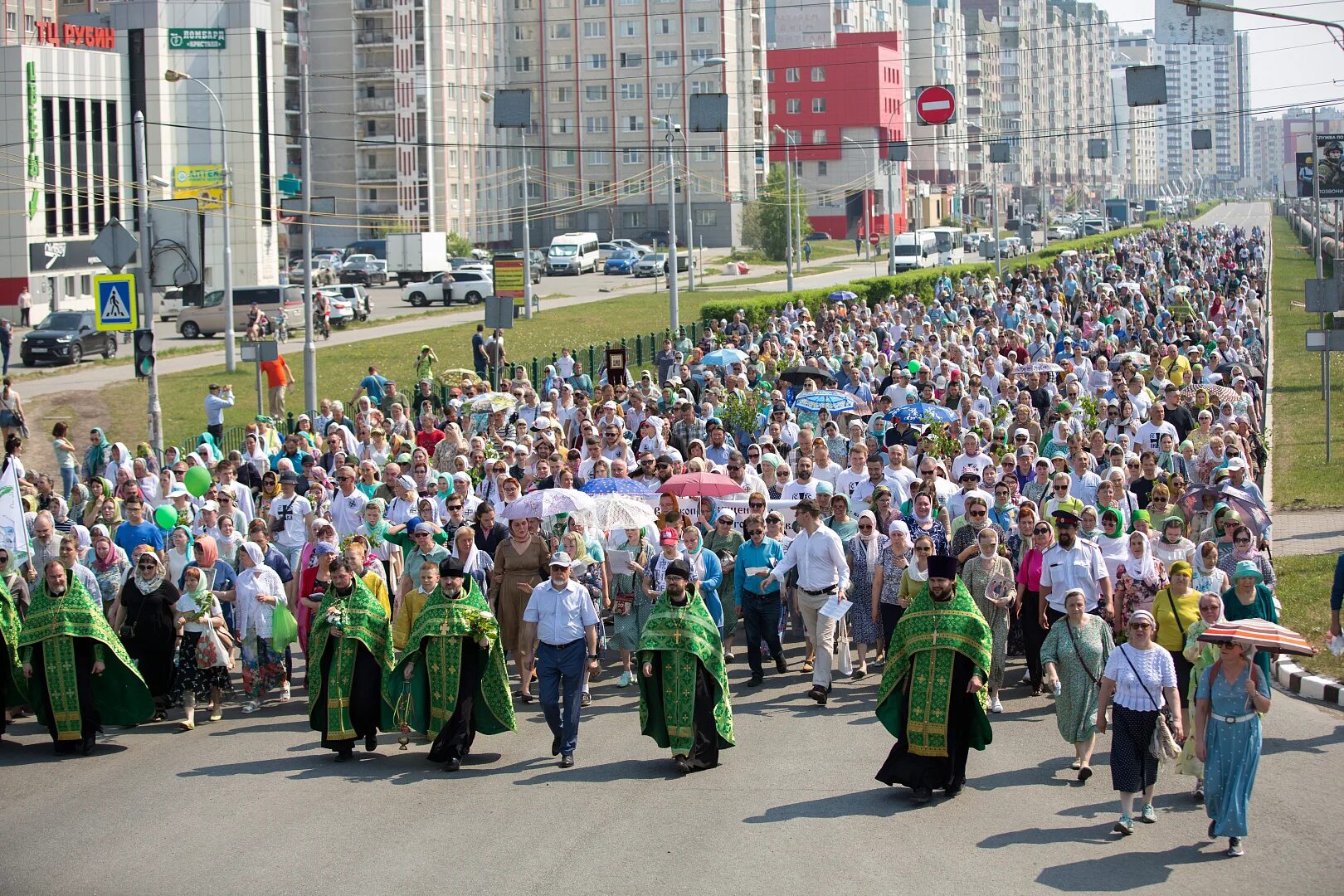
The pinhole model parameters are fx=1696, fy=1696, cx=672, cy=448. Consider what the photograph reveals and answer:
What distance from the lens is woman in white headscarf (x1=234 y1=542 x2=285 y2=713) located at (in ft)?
45.0

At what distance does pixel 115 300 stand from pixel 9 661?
884 cm

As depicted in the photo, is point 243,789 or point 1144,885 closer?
point 1144,885

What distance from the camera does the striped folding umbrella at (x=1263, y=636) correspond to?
9.25m

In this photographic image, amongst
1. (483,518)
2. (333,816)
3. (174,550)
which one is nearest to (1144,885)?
(333,816)

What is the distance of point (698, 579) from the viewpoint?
1357cm

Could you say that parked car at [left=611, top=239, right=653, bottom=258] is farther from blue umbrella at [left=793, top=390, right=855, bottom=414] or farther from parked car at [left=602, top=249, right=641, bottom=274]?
blue umbrella at [left=793, top=390, right=855, bottom=414]

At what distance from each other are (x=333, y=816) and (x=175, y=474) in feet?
28.4

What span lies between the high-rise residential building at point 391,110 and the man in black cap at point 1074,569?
88.1m

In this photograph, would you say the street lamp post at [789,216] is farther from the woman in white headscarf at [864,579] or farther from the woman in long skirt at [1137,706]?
the woman in long skirt at [1137,706]

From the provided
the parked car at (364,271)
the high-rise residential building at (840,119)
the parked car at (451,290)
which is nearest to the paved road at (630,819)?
the parked car at (451,290)

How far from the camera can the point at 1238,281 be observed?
4669cm

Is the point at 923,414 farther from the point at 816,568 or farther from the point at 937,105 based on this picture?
the point at 937,105

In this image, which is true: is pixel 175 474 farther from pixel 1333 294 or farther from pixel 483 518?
pixel 1333 294

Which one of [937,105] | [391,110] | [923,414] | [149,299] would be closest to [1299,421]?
[923,414]
